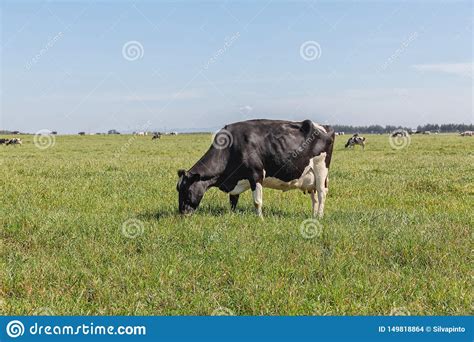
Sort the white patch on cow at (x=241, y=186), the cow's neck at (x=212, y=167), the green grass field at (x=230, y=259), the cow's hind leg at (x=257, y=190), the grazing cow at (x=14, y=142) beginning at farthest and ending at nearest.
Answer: the grazing cow at (x=14, y=142) → the white patch on cow at (x=241, y=186) → the cow's neck at (x=212, y=167) → the cow's hind leg at (x=257, y=190) → the green grass field at (x=230, y=259)

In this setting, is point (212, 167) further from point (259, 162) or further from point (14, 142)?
point (14, 142)

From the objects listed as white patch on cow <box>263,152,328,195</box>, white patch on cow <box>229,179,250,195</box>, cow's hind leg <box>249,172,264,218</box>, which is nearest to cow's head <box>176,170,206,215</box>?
white patch on cow <box>229,179,250,195</box>

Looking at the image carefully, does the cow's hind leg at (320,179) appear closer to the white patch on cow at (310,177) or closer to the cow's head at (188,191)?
the white patch on cow at (310,177)

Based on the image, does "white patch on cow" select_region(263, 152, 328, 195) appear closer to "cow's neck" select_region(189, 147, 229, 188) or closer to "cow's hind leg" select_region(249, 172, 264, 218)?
"cow's hind leg" select_region(249, 172, 264, 218)

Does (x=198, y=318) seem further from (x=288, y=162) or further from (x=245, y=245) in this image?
(x=288, y=162)

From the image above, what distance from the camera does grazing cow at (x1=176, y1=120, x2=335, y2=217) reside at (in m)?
9.85

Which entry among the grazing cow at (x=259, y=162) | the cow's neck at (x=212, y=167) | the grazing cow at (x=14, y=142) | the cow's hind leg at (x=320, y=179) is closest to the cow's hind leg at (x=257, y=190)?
the grazing cow at (x=259, y=162)

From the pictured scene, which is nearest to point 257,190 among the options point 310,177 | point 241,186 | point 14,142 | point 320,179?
point 241,186

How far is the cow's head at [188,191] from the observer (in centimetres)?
977

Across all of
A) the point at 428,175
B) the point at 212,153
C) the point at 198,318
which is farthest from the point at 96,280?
the point at 428,175

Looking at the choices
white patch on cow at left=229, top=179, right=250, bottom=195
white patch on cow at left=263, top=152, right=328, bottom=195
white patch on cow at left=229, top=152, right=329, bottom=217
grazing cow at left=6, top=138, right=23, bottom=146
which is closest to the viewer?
white patch on cow at left=229, top=179, right=250, bottom=195

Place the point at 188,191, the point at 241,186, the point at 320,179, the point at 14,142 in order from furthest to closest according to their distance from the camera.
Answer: the point at 14,142 → the point at 320,179 → the point at 241,186 → the point at 188,191

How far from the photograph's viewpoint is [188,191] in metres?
9.77

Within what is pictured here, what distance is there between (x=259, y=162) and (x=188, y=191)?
1557 mm
